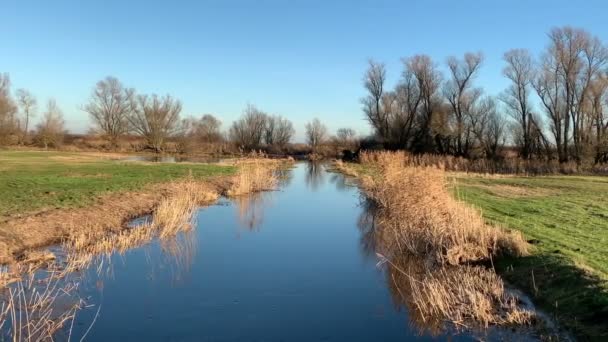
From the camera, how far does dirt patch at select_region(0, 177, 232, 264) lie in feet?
32.9

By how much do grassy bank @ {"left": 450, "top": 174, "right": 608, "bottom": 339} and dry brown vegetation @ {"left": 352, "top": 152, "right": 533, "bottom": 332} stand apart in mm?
487

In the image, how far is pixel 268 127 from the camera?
79.9 meters

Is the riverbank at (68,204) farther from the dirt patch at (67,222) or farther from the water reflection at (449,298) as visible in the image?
the water reflection at (449,298)

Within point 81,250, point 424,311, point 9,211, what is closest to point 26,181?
point 9,211

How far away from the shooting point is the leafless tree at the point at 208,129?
74.3 metres

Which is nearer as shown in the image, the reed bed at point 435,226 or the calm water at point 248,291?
the calm water at point 248,291

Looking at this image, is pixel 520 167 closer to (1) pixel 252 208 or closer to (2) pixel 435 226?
(1) pixel 252 208

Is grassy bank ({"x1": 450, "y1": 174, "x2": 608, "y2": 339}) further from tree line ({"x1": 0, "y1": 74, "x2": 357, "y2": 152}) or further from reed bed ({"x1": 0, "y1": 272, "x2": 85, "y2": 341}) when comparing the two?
tree line ({"x1": 0, "y1": 74, "x2": 357, "y2": 152})

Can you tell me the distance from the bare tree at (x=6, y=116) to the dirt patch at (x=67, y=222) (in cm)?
5057

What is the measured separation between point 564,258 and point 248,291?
19.0ft

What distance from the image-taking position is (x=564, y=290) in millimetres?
7453

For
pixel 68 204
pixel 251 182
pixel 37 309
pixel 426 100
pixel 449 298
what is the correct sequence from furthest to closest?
pixel 426 100 < pixel 251 182 < pixel 68 204 < pixel 449 298 < pixel 37 309

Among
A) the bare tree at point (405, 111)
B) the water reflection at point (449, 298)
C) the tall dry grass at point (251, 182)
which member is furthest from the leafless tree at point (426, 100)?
the water reflection at point (449, 298)

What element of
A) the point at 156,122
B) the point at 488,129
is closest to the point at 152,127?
the point at 156,122
